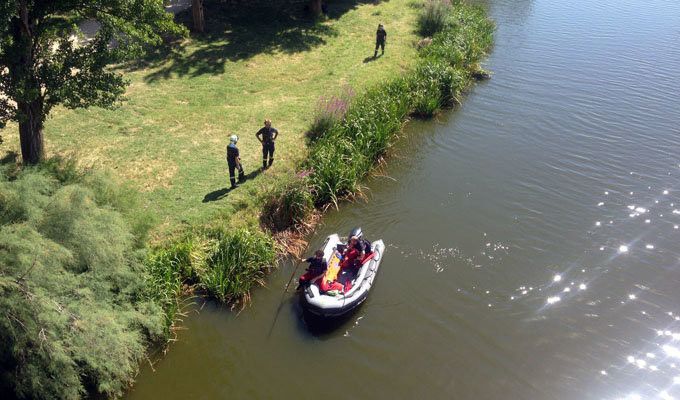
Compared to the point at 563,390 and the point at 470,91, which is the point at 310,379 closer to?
the point at 563,390

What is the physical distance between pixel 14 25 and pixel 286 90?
979 cm

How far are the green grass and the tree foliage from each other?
1.86m

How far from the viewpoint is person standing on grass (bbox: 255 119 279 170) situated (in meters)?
13.7

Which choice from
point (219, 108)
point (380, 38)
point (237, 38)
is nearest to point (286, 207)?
point (219, 108)

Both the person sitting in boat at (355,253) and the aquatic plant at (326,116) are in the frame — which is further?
the aquatic plant at (326,116)

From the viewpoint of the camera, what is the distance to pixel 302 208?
42.7 ft

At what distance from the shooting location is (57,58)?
11.1 metres

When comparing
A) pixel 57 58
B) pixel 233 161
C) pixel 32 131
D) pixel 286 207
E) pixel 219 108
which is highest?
pixel 57 58

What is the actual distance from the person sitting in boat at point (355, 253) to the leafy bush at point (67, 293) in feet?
13.7

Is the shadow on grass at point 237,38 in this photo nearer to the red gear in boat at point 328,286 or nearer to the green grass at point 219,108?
the green grass at point 219,108

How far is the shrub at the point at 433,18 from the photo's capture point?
25.1m

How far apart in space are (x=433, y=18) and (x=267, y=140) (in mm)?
15098

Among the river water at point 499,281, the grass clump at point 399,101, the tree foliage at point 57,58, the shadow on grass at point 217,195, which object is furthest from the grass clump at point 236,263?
the tree foliage at point 57,58

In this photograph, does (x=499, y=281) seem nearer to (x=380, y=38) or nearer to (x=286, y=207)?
(x=286, y=207)
